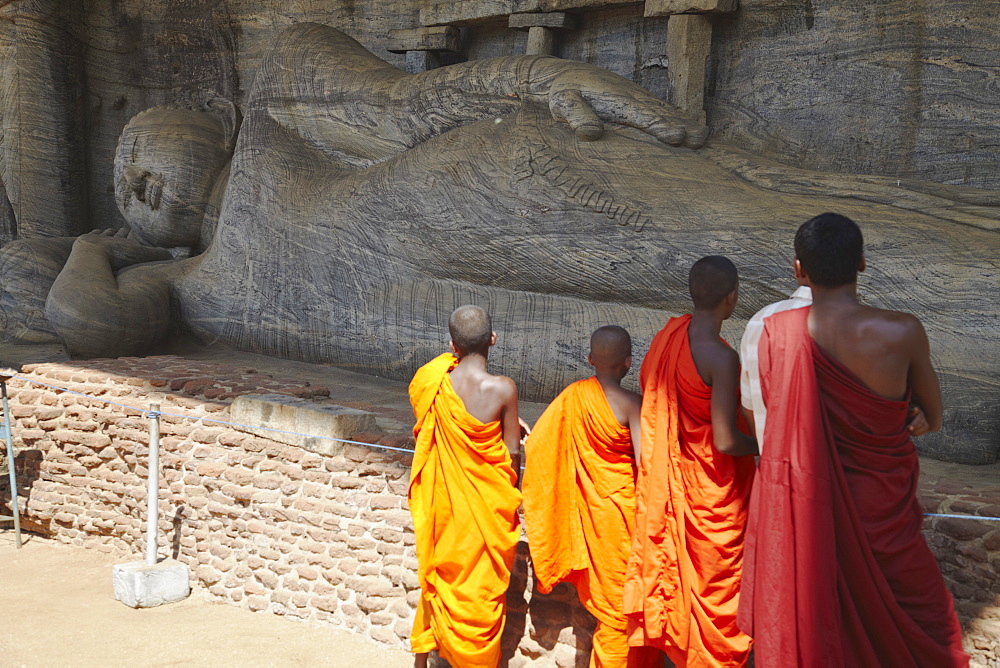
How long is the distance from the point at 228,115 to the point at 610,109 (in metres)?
3.97

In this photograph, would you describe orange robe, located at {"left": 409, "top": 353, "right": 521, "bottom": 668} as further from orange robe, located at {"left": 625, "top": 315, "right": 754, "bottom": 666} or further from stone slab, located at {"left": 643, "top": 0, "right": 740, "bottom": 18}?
stone slab, located at {"left": 643, "top": 0, "right": 740, "bottom": 18}

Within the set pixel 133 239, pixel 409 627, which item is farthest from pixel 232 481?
pixel 133 239

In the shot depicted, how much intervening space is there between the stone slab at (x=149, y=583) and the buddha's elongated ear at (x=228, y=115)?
407cm

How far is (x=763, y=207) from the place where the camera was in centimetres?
460

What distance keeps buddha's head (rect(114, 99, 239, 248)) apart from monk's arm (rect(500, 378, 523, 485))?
16.3 ft

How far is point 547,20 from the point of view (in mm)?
6590

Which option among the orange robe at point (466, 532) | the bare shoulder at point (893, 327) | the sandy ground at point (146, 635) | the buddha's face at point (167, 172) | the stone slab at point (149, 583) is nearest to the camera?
the bare shoulder at point (893, 327)

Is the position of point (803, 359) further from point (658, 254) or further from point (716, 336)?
point (658, 254)

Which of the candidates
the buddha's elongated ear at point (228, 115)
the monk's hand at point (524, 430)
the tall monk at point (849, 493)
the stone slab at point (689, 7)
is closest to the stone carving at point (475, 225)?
the buddha's elongated ear at point (228, 115)

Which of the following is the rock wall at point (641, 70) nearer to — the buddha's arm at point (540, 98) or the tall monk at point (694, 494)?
the buddha's arm at point (540, 98)

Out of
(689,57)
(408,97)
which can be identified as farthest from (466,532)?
(689,57)

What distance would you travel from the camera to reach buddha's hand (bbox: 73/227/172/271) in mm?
7008

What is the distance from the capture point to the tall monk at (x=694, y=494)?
8.70 feet

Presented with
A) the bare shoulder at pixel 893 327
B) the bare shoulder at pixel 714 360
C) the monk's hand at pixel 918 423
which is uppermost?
the bare shoulder at pixel 893 327
